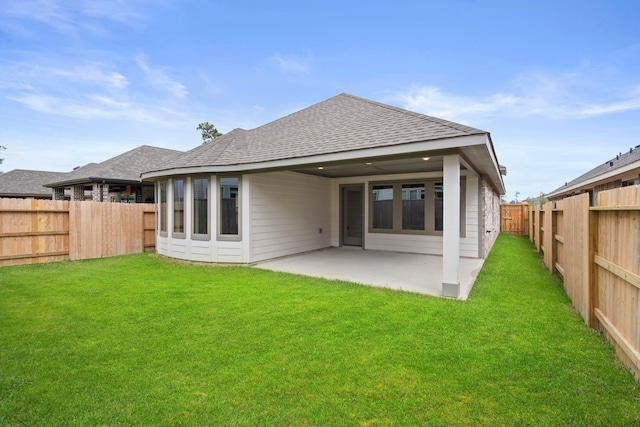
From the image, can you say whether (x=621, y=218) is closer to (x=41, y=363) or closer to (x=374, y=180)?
(x=41, y=363)

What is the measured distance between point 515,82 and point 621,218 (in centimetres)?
1253

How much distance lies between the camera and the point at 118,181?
12984mm

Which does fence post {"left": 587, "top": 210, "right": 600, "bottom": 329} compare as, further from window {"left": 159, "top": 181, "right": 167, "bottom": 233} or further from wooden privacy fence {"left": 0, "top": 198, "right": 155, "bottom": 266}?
wooden privacy fence {"left": 0, "top": 198, "right": 155, "bottom": 266}

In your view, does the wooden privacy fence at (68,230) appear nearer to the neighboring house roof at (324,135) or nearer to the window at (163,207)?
the window at (163,207)

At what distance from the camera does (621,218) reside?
9.61ft

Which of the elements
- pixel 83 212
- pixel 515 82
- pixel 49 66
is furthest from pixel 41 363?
pixel 515 82

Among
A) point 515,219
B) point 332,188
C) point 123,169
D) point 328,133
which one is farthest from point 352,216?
point 515,219

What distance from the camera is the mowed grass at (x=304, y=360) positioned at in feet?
7.09

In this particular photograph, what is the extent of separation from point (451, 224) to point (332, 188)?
256 inches

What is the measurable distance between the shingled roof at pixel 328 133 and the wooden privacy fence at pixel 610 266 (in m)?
1.92

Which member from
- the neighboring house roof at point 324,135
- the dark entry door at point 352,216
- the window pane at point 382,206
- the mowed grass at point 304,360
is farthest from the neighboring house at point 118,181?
the mowed grass at point 304,360

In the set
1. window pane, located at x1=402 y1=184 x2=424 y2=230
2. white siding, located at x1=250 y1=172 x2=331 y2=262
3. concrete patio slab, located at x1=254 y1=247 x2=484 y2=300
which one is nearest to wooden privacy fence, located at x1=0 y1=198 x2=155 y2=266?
white siding, located at x1=250 y1=172 x2=331 y2=262

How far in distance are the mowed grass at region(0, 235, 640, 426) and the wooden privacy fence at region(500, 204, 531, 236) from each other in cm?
1400

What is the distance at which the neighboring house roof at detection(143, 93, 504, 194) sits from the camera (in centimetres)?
563
